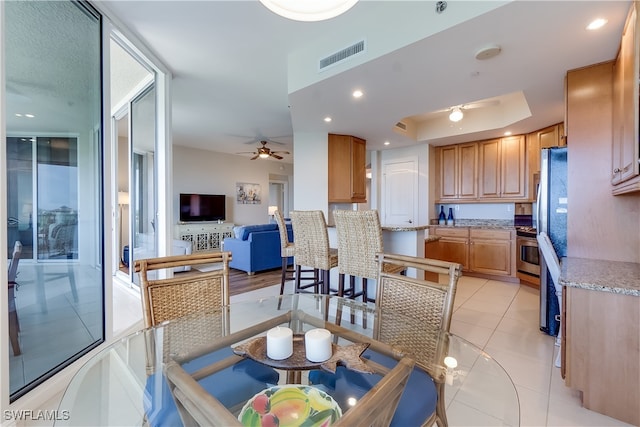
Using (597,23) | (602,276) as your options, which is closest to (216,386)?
(602,276)

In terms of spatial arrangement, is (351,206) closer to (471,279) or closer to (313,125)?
(313,125)

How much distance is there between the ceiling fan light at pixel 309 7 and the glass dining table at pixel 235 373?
1261 millimetres

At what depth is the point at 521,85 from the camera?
251 cm

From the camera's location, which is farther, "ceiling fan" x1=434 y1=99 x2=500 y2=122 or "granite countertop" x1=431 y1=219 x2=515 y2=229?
"granite countertop" x1=431 y1=219 x2=515 y2=229

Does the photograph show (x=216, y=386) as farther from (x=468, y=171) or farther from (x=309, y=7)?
(x=468, y=171)

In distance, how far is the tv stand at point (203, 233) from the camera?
619cm

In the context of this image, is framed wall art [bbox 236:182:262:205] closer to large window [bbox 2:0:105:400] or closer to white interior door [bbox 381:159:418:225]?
white interior door [bbox 381:159:418:225]

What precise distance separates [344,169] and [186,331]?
3.30m

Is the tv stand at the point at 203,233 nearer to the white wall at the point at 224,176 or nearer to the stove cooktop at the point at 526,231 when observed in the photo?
the white wall at the point at 224,176

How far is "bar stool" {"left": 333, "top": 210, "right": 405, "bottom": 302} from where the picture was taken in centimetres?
241

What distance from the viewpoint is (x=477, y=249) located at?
176 inches

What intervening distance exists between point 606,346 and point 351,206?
11.5 feet

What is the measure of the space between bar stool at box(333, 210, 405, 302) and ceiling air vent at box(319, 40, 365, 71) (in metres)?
1.25

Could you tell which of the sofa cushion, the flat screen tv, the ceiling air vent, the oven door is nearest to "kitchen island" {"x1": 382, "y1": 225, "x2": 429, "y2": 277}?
the ceiling air vent
